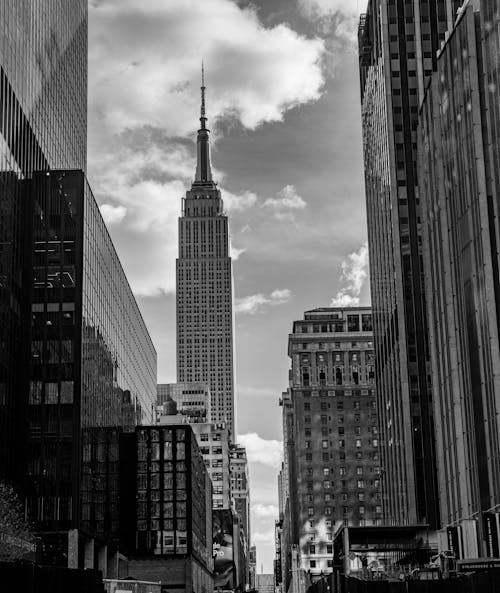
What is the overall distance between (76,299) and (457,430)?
41.7 meters

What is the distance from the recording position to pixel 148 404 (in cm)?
15562

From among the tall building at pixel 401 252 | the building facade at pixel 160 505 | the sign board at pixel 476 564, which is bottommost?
the sign board at pixel 476 564

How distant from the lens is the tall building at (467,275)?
60812 mm

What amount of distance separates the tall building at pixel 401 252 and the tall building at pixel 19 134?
4121cm

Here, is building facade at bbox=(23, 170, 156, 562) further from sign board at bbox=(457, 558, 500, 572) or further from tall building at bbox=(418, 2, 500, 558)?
sign board at bbox=(457, 558, 500, 572)

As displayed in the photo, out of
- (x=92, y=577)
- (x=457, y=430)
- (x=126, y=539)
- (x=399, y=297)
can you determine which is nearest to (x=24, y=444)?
(x=126, y=539)

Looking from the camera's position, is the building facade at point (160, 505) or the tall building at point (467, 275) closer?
the tall building at point (467, 275)

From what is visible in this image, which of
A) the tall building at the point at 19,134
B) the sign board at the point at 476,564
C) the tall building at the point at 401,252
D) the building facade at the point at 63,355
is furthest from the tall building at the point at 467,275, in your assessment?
the tall building at the point at 401,252

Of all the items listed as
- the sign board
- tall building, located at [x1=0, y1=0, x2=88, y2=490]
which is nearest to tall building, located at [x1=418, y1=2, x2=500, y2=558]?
the sign board

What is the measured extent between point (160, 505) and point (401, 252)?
42655 millimetres

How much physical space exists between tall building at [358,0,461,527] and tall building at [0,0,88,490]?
→ 41206mm

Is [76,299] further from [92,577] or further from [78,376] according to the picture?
[92,577]

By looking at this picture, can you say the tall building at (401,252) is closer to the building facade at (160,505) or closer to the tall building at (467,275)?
the building facade at (160,505)

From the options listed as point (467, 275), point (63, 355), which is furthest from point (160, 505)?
point (467, 275)
